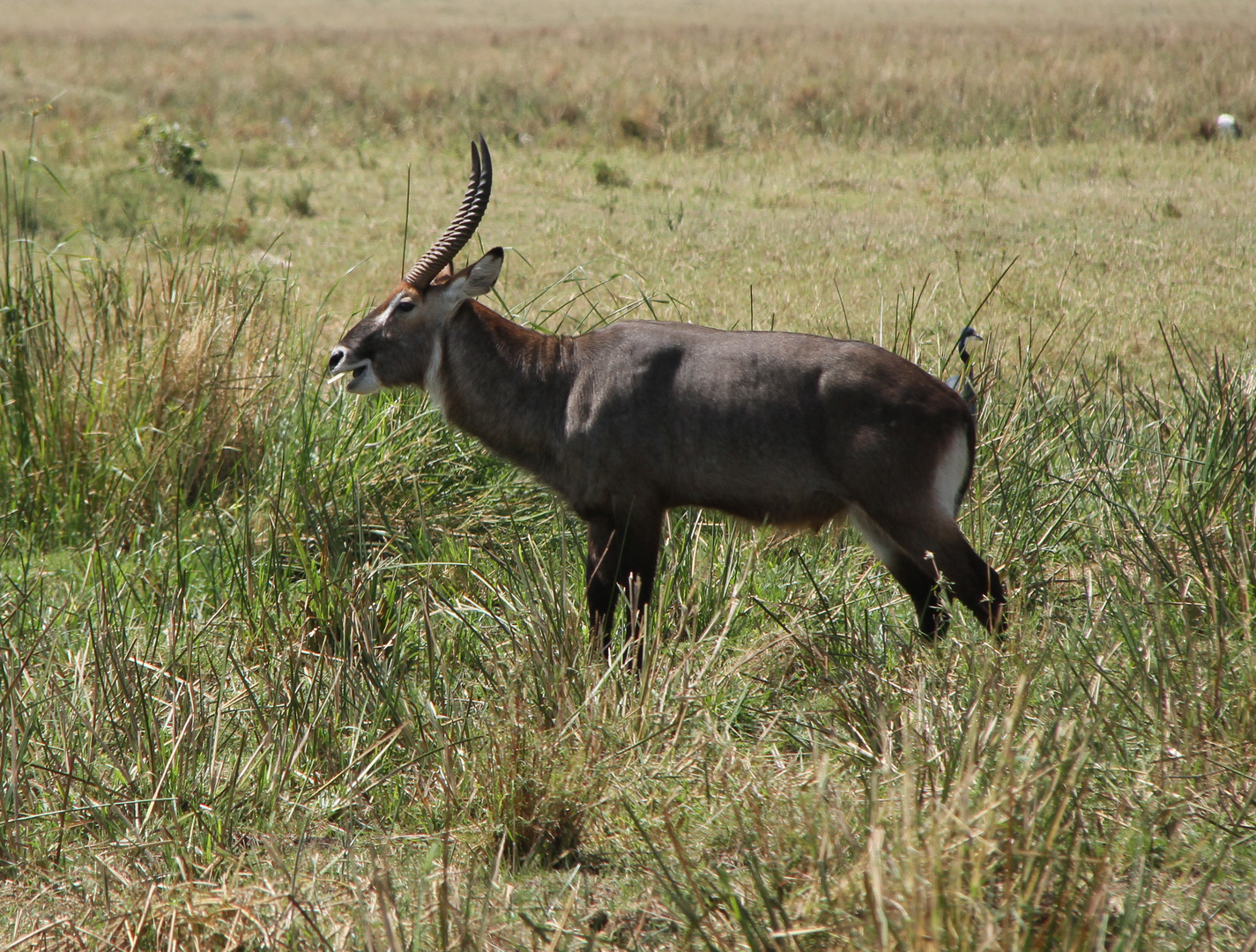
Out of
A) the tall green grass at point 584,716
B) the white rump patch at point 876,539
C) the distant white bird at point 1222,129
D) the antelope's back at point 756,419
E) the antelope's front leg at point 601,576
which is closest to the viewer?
the tall green grass at point 584,716

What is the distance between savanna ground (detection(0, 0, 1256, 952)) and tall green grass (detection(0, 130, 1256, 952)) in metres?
0.02

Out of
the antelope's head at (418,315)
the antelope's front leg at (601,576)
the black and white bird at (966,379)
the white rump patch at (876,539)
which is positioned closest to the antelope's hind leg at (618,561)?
the antelope's front leg at (601,576)

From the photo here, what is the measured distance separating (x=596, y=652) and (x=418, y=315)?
147cm

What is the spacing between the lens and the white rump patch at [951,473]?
3.80m

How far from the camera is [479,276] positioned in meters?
4.46

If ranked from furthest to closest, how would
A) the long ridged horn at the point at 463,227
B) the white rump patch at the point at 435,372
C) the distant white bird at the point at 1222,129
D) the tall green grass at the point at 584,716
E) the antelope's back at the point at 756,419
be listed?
the distant white bird at the point at 1222,129, the white rump patch at the point at 435,372, the long ridged horn at the point at 463,227, the antelope's back at the point at 756,419, the tall green grass at the point at 584,716

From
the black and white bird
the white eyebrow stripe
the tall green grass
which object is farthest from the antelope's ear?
the black and white bird

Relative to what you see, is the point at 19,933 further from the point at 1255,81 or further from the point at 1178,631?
the point at 1255,81

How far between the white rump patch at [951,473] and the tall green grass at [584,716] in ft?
1.15

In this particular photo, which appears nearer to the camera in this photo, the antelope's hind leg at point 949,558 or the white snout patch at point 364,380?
the antelope's hind leg at point 949,558

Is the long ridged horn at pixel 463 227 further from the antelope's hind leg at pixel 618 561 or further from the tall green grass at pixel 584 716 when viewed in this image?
the antelope's hind leg at pixel 618 561

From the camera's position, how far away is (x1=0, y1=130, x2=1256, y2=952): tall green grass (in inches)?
90.6

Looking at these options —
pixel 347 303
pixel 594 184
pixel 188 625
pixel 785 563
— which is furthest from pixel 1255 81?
pixel 188 625

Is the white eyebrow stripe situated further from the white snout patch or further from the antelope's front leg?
the antelope's front leg
